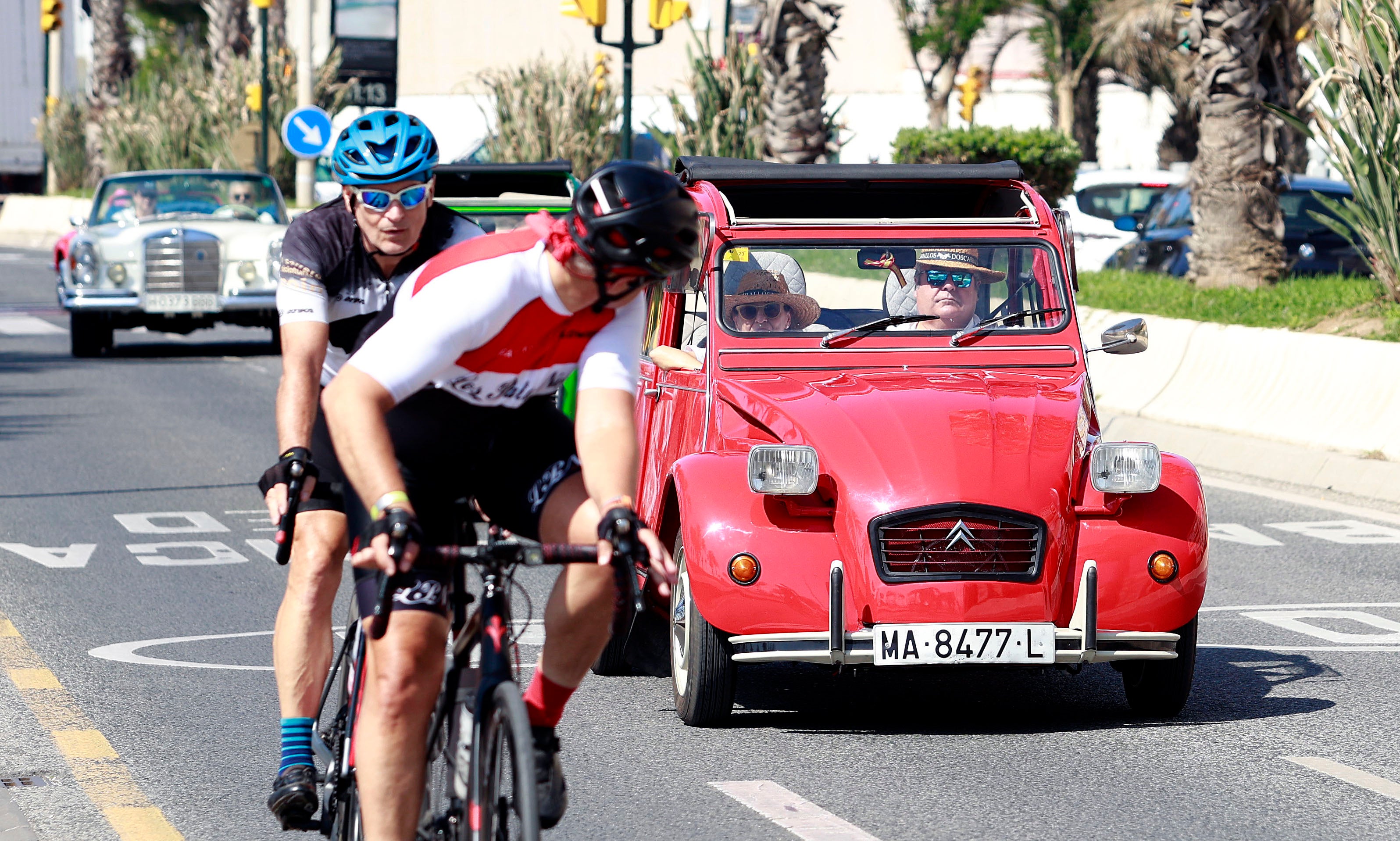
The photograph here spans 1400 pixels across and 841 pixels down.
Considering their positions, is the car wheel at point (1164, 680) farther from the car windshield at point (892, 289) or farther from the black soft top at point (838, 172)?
the black soft top at point (838, 172)

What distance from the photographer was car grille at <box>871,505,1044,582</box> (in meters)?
6.41

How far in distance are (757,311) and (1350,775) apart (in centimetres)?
280

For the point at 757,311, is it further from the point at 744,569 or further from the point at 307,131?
the point at 307,131

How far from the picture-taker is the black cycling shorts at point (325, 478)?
5.19 meters

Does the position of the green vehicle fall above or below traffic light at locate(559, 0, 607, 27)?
below

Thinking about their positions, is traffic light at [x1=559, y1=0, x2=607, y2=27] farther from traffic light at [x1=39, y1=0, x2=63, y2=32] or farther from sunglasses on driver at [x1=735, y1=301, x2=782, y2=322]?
traffic light at [x1=39, y1=0, x2=63, y2=32]

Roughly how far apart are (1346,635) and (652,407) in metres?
2.89

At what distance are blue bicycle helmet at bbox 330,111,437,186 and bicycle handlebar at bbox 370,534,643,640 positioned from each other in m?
1.39

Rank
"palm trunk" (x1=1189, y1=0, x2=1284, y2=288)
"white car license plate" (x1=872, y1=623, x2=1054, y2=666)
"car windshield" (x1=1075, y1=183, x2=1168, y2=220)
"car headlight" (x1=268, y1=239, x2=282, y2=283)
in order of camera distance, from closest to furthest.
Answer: "white car license plate" (x1=872, y1=623, x2=1054, y2=666)
"palm trunk" (x1=1189, y1=0, x2=1284, y2=288)
"car headlight" (x1=268, y1=239, x2=282, y2=283)
"car windshield" (x1=1075, y1=183, x2=1168, y2=220)

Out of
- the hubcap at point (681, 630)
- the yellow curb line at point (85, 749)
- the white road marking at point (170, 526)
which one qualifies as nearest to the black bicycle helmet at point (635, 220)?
the yellow curb line at point (85, 749)

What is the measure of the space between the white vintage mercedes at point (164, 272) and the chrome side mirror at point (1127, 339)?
1287 cm

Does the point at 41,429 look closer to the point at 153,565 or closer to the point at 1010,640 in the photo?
the point at 153,565

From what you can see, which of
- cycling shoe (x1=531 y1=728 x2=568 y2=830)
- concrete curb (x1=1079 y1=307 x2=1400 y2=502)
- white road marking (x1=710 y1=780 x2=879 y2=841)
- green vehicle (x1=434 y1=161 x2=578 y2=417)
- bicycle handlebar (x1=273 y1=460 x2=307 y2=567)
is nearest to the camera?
cycling shoe (x1=531 y1=728 x2=568 y2=830)

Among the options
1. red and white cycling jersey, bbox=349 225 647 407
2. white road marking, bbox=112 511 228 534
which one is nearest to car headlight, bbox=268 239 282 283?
white road marking, bbox=112 511 228 534
